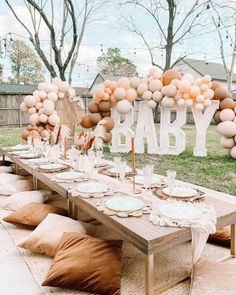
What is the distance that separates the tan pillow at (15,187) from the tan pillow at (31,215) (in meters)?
0.85

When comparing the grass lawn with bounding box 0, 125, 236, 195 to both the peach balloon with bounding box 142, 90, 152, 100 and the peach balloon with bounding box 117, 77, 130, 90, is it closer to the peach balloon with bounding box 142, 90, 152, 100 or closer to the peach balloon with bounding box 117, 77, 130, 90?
the peach balloon with bounding box 142, 90, 152, 100

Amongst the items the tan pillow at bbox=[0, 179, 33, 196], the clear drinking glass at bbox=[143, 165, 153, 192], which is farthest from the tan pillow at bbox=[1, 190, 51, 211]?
the clear drinking glass at bbox=[143, 165, 153, 192]

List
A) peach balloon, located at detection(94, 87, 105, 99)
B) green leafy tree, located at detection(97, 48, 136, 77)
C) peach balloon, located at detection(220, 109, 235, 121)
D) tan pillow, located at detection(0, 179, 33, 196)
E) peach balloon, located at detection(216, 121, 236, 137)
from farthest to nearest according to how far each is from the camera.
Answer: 1. green leafy tree, located at detection(97, 48, 136, 77)
2. peach balloon, located at detection(94, 87, 105, 99)
3. peach balloon, located at detection(220, 109, 235, 121)
4. peach balloon, located at detection(216, 121, 236, 137)
5. tan pillow, located at detection(0, 179, 33, 196)

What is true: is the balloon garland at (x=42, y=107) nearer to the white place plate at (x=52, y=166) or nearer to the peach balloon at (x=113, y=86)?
the peach balloon at (x=113, y=86)

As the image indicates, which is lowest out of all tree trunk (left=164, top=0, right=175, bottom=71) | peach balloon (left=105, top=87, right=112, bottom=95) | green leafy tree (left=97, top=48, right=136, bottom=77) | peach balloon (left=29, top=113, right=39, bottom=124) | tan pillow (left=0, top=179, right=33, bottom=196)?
tan pillow (left=0, top=179, right=33, bottom=196)

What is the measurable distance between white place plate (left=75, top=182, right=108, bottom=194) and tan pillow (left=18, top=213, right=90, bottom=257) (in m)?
0.27

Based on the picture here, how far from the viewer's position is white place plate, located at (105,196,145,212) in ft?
5.36

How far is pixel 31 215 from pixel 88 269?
3.15ft

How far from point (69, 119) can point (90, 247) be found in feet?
11.2

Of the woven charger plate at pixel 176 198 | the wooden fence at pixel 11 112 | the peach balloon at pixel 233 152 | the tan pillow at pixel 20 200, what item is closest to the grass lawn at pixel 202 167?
the peach balloon at pixel 233 152

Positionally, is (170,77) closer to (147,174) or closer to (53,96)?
(53,96)

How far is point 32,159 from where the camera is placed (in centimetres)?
325

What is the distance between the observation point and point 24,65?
2262 cm

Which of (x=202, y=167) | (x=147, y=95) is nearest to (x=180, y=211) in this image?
(x=202, y=167)
